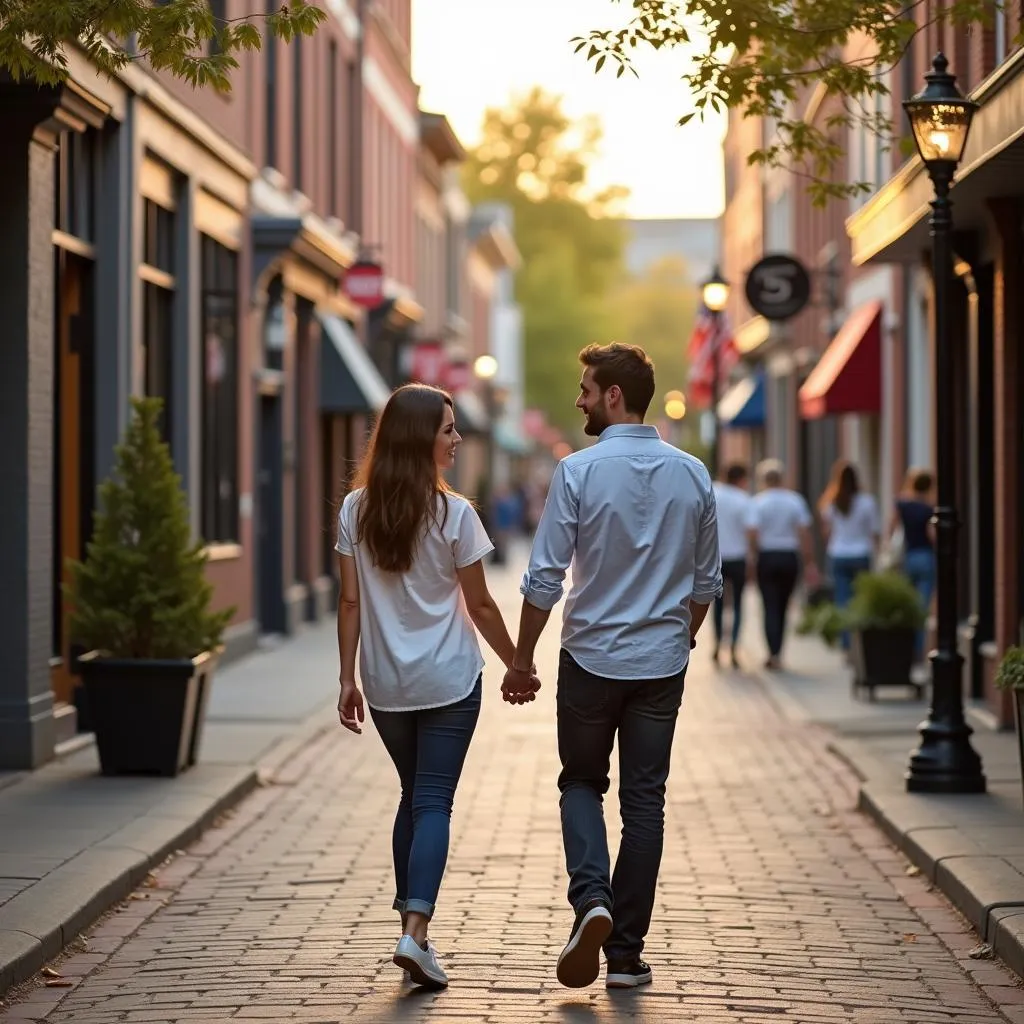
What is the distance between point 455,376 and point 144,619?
102 ft

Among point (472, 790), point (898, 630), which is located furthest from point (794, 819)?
point (898, 630)

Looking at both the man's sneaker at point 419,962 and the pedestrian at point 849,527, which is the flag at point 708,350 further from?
the man's sneaker at point 419,962

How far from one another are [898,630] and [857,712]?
34.6 inches

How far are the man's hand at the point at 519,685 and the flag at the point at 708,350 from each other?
20859mm

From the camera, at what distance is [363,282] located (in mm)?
27922

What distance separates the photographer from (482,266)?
65.6 metres

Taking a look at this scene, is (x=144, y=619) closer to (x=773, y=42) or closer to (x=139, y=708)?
(x=139, y=708)

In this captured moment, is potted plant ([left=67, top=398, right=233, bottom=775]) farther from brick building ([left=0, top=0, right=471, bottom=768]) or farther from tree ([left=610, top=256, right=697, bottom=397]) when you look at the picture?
tree ([left=610, top=256, right=697, bottom=397])

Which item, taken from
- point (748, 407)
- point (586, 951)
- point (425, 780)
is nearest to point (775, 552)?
point (425, 780)

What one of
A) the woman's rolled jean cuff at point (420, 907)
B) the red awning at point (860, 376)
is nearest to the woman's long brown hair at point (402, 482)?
the woman's rolled jean cuff at point (420, 907)

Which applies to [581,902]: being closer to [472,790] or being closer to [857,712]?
[472,790]

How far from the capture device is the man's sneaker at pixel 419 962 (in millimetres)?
6715

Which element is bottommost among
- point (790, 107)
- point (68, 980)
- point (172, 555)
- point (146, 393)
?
point (68, 980)

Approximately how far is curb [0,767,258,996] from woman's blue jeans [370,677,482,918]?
4.06 ft
